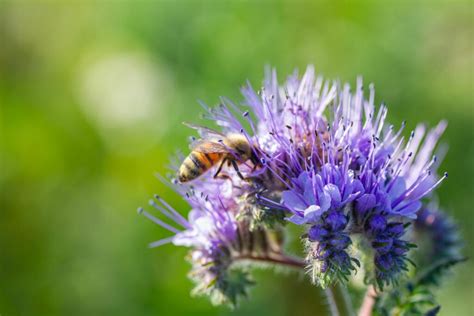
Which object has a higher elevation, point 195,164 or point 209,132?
point 209,132

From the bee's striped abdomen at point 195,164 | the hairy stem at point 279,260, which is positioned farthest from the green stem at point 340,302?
the bee's striped abdomen at point 195,164

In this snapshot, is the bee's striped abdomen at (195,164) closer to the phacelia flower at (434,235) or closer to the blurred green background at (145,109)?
the phacelia flower at (434,235)

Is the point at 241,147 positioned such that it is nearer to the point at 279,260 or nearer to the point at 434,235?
the point at 279,260

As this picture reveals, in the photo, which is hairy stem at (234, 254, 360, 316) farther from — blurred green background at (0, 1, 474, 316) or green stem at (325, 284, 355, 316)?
blurred green background at (0, 1, 474, 316)

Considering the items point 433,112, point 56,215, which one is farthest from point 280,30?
point 56,215

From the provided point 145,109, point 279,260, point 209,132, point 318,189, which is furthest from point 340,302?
point 145,109

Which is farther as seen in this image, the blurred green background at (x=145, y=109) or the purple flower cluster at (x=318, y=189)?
the blurred green background at (x=145, y=109)
